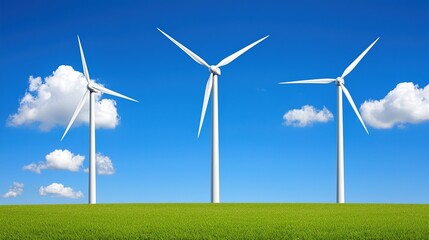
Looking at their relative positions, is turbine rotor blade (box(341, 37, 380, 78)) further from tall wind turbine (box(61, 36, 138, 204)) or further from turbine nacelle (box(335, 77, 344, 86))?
tall wind turbine (box(61, 36, 138, 204))

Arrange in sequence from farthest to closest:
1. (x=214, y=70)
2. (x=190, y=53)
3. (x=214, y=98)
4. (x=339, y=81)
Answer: (x=339, y=81), (x=190, y=53), (x=214, y=70), (x=214, y=98)

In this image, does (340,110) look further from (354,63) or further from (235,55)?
(235,55)

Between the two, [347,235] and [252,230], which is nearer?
[347,235]

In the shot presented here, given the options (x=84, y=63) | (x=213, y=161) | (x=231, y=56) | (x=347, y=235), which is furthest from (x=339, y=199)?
(x=347, y=235)

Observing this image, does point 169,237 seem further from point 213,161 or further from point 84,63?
point 84,63

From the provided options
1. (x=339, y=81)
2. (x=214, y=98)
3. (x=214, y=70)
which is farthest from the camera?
(x=339, y=81)

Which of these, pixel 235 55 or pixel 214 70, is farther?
pixel 235 55

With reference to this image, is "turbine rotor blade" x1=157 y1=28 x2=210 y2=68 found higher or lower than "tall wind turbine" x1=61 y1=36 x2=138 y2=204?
higher

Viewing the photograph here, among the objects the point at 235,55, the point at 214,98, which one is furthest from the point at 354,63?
the point at 214,98

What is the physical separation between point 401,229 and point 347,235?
319 centimetres

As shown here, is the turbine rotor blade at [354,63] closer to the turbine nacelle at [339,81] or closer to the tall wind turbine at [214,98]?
the turbine nacelle at [339,81]

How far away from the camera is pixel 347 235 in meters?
19.9

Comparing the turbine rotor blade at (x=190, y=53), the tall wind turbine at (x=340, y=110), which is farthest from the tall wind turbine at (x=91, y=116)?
the tall wind turbine at (x=340, y=110)

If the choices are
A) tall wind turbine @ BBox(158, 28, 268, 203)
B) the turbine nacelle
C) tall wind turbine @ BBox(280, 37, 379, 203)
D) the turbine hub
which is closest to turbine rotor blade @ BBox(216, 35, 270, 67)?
tall wind turbine @ BBox(158, 28, 268, 203)
